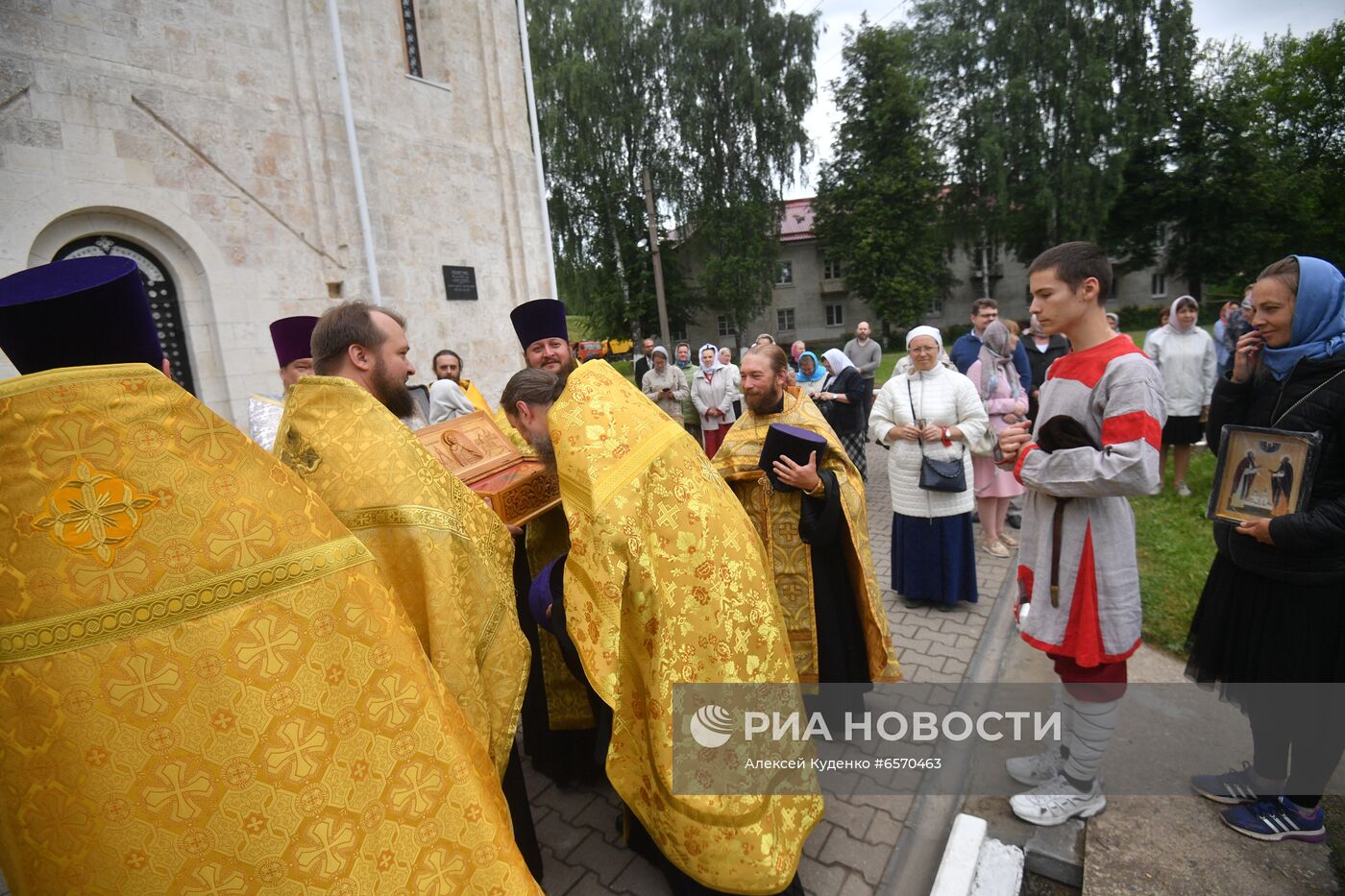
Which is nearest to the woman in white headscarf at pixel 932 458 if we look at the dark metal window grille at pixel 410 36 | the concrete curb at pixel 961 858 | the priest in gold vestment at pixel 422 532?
the concrete curb at pixel 961 858

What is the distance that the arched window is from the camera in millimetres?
7188

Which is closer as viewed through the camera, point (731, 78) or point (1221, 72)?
point (731, 78)

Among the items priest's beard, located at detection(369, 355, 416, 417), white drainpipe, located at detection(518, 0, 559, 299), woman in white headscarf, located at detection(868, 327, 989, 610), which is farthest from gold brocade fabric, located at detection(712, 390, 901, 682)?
white drainpipe, located at detection(518, 0, 559, 299)

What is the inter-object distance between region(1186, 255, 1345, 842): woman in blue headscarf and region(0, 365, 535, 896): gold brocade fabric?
9.36ft

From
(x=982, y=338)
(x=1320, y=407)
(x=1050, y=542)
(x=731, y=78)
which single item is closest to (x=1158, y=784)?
(x=1050, y=542)

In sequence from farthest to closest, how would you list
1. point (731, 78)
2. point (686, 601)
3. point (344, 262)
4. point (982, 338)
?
point (731, 78)
point (344, 262)
point (982, 338)
point (686, 601)

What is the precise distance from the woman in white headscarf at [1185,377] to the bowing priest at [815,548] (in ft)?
18.9

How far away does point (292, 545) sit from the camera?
133 cm

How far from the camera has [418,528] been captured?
1830 millimetres

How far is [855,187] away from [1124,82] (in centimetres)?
1127

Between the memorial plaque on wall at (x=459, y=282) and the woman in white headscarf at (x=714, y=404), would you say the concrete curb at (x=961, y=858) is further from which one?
the memorial plaque on wall at (x=459, y=282)

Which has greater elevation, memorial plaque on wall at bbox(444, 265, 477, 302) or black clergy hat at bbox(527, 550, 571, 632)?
memorial plaque on wall at bbox(444, 265, 477, 302)

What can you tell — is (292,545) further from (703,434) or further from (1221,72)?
(1221,72)

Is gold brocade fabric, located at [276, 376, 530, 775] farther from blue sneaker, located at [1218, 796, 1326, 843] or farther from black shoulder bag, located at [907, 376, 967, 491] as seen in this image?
black shoulder bag, located at [907, 376, 967, 491]
